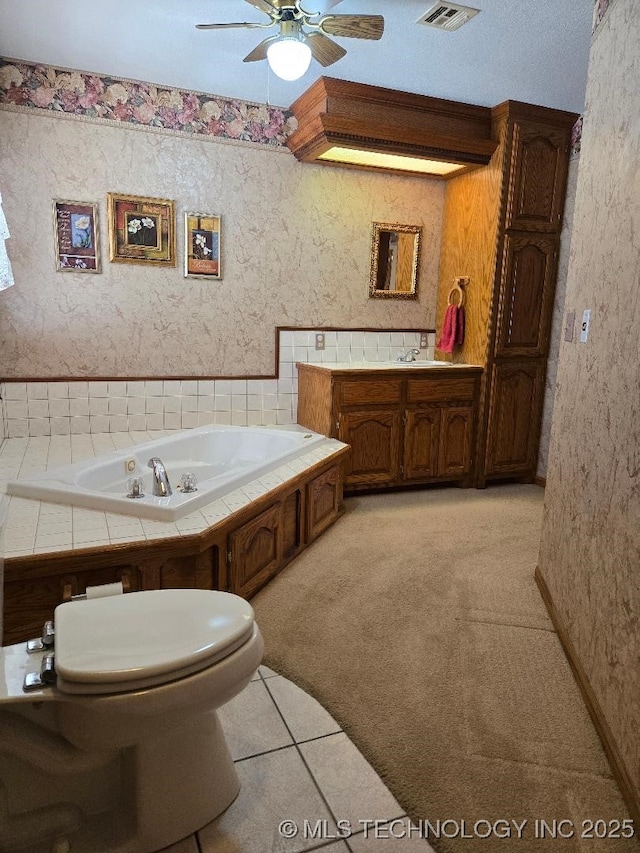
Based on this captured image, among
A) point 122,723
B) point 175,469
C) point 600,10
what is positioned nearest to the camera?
point 122,723

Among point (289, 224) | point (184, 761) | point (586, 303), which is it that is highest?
point (289, 224)

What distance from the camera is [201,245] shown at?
12.0 feet

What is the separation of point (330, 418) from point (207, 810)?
2.49 meters

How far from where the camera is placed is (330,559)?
2838 millimetres

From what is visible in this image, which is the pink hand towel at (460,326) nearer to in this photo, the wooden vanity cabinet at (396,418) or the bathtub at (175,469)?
the wooden vanity cabinet at (396,418)

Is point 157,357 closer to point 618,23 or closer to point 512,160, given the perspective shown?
point 512,160

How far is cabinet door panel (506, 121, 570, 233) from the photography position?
3.67m

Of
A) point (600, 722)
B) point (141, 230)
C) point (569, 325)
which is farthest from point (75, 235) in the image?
point (600, 722)

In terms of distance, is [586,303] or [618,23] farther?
[586,303]

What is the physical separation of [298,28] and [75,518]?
216 cm

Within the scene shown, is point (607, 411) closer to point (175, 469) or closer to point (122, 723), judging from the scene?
point (122, 723)

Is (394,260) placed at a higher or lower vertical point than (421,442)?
higher

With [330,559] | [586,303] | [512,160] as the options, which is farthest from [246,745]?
[512,160]

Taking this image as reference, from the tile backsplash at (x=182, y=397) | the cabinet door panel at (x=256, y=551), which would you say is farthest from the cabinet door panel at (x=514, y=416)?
the cabinet door panel at (x=256, y=551)
